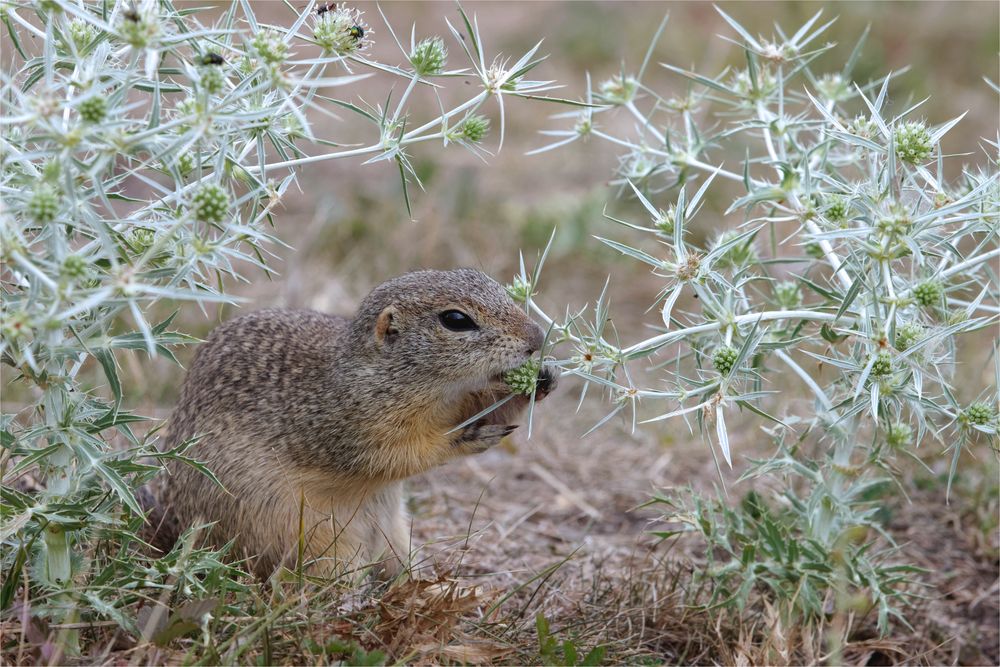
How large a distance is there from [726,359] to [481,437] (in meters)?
1.20

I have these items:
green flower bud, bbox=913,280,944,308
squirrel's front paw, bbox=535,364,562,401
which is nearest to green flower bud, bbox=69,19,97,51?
squirrel's front paw, bbox=535,364,562,401

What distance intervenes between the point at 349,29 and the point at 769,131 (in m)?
1.76

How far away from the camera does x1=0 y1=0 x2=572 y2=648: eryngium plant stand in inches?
105

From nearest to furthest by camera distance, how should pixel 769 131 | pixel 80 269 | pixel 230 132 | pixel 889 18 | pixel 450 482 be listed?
pixel 80 269 < pixel 230 132 < pixel 769 131 < pixel 450 482 < pixel 889 18

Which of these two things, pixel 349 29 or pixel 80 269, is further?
pixel 349 29

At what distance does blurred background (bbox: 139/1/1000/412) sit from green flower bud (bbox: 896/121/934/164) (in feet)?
8.00

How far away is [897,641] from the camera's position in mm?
4039

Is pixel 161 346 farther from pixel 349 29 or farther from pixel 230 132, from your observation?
pixel 349 29

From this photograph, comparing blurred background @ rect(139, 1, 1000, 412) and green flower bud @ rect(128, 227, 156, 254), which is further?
blurred background @ rect(139, 1, 1000, 412)

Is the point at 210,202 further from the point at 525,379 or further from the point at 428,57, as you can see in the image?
the point at 525,379

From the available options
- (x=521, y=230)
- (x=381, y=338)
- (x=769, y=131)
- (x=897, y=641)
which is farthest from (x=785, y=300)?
(x=521, y=230)

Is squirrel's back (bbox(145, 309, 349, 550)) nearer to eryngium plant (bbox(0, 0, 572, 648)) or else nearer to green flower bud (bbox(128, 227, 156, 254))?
eryngium plant (bbox(0, 0, 572, 648))

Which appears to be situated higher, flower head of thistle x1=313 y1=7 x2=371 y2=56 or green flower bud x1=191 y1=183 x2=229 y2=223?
flower head of thistle x1=313 y1=7 x2=371 y2=56

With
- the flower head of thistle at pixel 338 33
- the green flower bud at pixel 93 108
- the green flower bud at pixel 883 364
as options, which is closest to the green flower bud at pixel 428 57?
the flower head of thistle at pixel 338 33
